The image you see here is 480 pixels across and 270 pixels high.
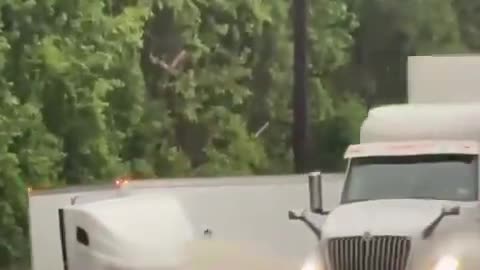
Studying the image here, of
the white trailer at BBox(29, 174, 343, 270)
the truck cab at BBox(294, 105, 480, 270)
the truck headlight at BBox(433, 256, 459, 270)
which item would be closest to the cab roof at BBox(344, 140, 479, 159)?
the truck cab at BBox(294, 105, 480, 270)

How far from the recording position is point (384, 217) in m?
7.48

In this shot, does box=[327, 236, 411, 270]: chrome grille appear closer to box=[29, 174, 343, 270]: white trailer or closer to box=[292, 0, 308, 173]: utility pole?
box=[29, 174, 343, 270]: white trailer

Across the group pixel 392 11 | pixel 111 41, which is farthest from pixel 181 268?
pixel 392 11

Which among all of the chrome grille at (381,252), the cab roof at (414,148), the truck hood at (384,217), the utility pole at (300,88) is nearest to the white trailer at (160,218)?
the cab roof at (414,148)

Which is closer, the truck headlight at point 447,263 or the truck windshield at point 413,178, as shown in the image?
the truck headlight at point 447,263

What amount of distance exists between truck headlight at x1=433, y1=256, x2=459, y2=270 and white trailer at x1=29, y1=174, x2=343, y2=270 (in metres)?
1.78

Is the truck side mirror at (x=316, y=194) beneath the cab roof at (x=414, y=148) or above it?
beneath

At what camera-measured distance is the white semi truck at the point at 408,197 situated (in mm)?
7305

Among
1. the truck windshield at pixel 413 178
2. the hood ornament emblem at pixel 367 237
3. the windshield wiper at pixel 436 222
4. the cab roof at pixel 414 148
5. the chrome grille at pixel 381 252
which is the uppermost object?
the cab roof at pixel 414 148

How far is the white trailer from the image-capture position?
8.59m

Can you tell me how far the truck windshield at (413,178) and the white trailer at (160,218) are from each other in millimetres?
861

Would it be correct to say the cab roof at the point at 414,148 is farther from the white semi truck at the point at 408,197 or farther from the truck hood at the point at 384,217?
the truck hood at the point at 384,217

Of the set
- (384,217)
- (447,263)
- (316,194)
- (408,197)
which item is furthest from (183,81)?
(447,263)

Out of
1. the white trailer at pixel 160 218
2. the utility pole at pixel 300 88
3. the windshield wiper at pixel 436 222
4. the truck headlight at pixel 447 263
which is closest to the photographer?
the truck headlight at pixel 447 263
